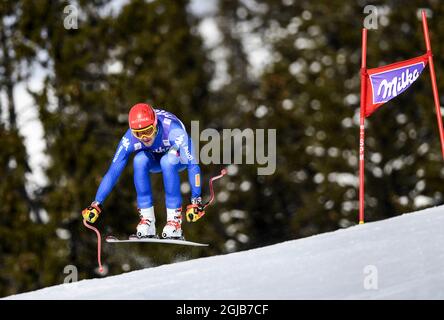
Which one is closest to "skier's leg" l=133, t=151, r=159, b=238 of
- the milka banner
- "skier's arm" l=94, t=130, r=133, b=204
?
"skier's arm" l=94, t=130, r=133, b=204

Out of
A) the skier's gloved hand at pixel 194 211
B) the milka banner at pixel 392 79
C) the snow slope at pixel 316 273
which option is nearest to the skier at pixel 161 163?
the skier's gloved hand at pixel 194 211

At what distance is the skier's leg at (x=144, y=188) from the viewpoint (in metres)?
10.1

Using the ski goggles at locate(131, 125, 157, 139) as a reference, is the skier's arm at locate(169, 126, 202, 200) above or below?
below

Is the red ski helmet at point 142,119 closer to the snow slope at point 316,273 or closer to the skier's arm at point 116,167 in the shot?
the skier's arm at point 116,167

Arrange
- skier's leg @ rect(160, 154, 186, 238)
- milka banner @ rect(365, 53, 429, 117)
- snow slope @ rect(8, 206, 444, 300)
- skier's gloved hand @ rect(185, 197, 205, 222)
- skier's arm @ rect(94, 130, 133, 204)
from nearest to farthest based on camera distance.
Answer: snow slope @ rect(8, 206, 444, 300)
skier's gloved hand @ rect(185, 197, 205, 222)
skier's leg @ rect(160, 154, 186, 238)
skier's arm @ rect(94, 130, 133, 204)
milka banner @ rect(365, 53, 429, 117)

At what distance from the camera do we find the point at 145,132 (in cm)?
982

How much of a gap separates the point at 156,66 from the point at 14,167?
4.45m

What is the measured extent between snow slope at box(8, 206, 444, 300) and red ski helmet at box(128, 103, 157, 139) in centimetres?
127

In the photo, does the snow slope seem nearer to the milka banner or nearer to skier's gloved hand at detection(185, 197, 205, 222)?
skier's gloved hand at detection(185, 197, 205, 222)

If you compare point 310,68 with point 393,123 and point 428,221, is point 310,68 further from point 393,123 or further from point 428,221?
point 428,221


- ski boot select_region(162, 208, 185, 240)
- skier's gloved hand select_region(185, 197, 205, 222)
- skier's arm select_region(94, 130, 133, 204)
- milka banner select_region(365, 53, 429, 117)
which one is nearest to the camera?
skier's gloved hand select_region(185, 197, 205, 222)

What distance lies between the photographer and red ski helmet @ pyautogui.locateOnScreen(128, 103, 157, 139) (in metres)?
9.73

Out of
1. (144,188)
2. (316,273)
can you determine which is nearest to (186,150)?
(144,188)

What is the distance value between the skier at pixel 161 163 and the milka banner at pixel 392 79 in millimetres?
2336
